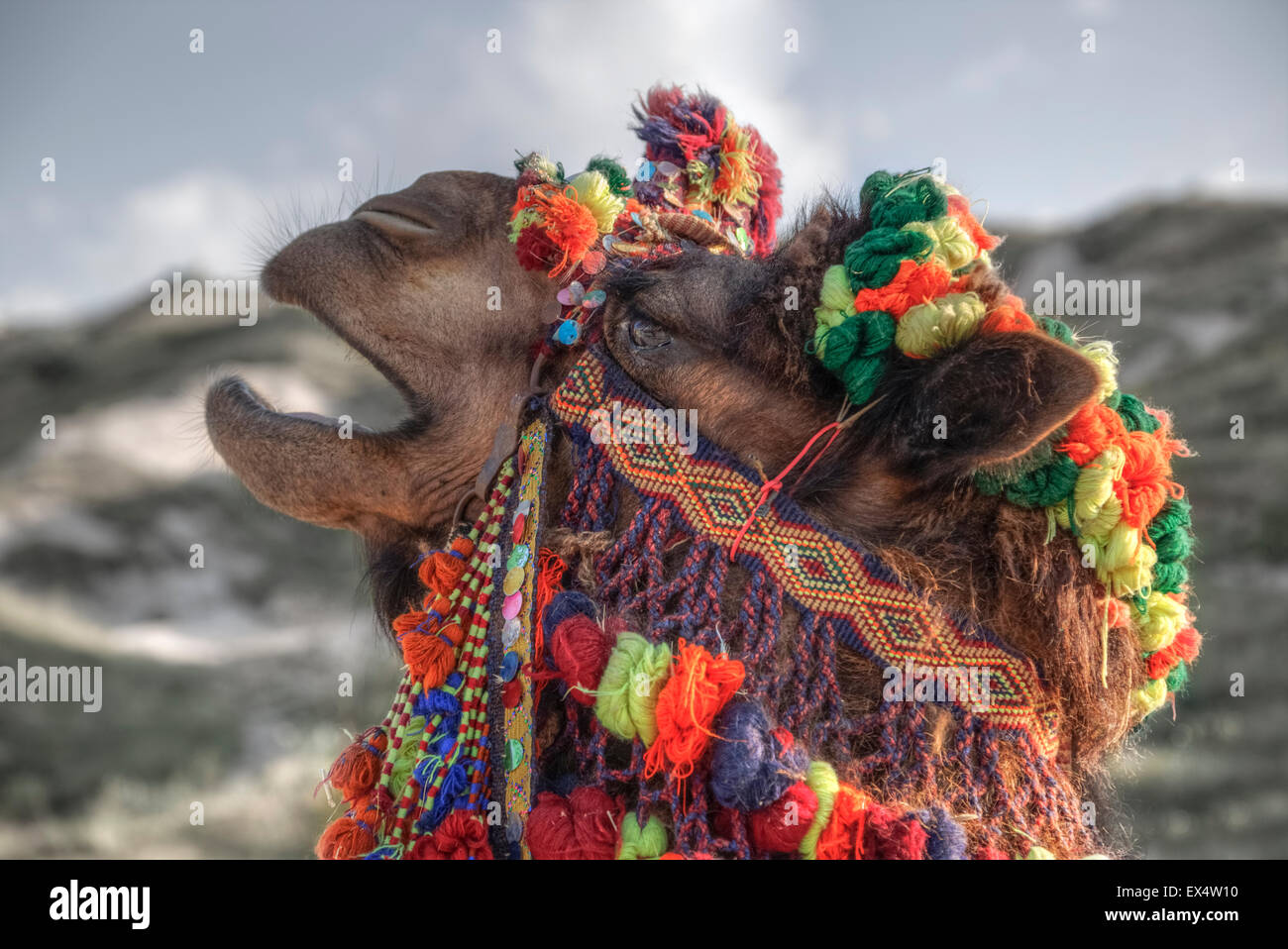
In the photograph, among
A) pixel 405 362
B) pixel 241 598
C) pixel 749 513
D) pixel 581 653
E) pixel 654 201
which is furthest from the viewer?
pixel 241 598

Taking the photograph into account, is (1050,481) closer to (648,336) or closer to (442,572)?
(648,336)

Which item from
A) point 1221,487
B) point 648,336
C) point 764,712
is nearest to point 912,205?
point 648,336

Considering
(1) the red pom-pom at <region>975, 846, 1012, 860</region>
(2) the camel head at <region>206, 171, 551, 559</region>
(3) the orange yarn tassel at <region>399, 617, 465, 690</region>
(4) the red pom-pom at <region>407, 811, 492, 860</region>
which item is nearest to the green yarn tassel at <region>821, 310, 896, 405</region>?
(2) the camel head at <region>206, 171, 551, 559</region>

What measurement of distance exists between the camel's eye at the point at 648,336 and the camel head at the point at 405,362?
32 centimetres

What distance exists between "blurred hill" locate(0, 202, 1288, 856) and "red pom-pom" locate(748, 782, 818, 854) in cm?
121

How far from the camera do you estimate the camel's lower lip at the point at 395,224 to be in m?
2.69

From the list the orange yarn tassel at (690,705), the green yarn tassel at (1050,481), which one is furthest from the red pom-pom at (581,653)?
the green yarn tassel at (1050,481)

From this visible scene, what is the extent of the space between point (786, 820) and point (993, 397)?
3.04 ft

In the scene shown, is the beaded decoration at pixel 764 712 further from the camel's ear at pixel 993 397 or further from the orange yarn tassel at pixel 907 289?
the orange yarn tassel at pixel 907 289

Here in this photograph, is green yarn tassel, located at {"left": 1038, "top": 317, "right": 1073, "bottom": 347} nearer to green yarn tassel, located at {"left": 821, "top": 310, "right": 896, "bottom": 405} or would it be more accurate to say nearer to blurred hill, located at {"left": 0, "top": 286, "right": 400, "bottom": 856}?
green yarn tassel, located at {"left": 821, "top": 310, "right": 896, "bottom": 405}

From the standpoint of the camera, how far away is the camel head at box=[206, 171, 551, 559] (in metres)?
2.65

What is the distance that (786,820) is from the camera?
2.02 m
